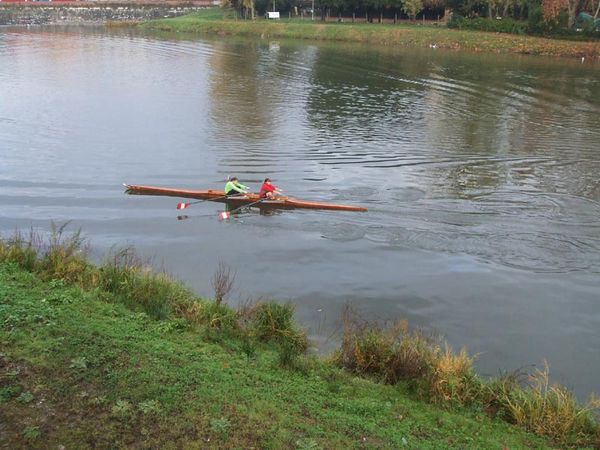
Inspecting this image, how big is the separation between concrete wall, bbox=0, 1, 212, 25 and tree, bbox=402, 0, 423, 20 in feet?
156

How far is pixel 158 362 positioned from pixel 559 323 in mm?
10259

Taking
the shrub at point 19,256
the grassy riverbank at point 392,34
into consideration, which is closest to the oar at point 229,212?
the shrub at point 19,256

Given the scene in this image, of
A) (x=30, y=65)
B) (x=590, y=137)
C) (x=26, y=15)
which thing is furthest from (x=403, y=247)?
(x=26, y=15)

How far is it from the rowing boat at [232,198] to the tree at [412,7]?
68.0 m

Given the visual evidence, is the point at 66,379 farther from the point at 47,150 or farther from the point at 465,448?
the point at 47,150

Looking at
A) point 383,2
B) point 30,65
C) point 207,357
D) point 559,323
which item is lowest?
point 559,323

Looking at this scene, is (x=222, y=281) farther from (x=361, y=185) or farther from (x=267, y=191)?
(x=361, y=185)

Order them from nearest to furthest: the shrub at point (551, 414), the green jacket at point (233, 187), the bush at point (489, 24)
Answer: the shrub at point (551, 414) < the green jacket at point (233, 187) < the bush at point (489, 24)

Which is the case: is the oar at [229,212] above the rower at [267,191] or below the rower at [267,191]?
below

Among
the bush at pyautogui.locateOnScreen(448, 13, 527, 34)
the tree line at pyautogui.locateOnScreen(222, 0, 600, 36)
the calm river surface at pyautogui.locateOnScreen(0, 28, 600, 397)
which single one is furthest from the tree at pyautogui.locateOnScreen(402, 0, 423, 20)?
the calm river surface at pyautogui.locateOnScreen(0, 28, 600, 397)

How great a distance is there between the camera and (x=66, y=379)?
8961 mm

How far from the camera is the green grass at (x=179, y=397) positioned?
8.03 metres

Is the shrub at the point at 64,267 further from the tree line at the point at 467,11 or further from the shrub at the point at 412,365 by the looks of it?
the tree line at the point at 467,11

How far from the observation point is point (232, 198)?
2180 centimetres
